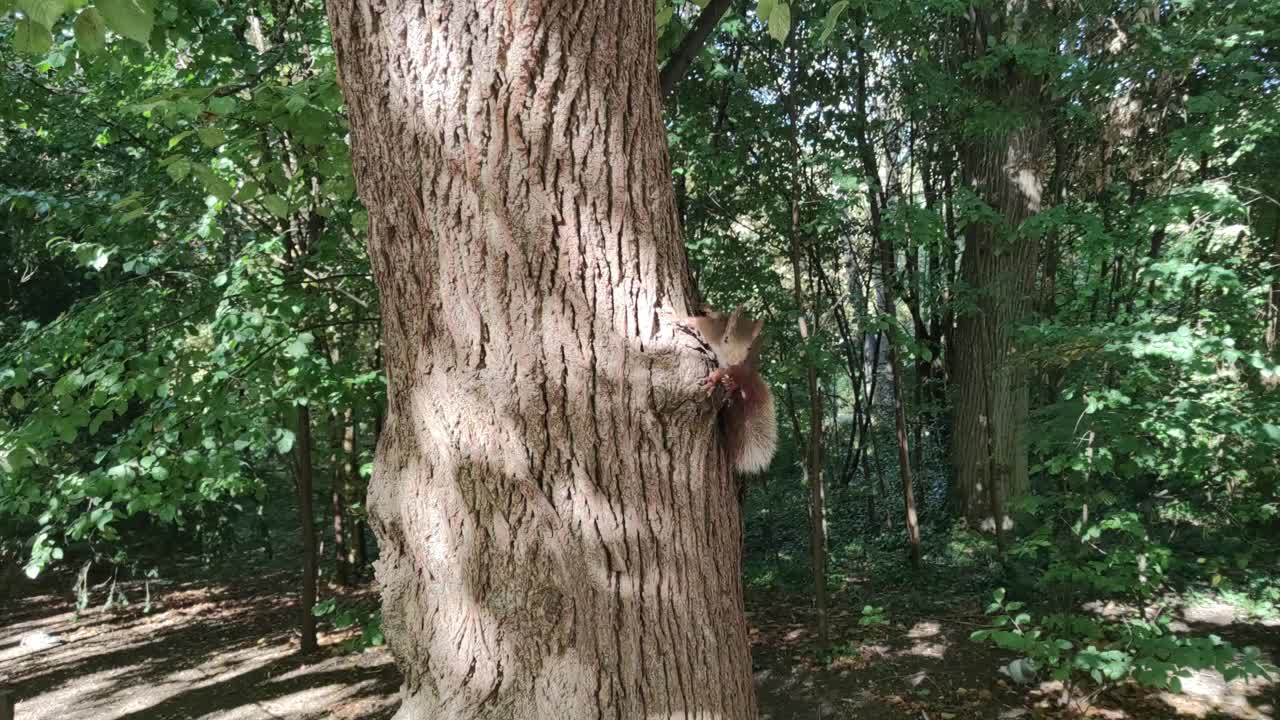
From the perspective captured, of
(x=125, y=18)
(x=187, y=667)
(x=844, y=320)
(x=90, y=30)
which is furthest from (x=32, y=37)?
(x=844, y=320)

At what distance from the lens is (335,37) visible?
139cm

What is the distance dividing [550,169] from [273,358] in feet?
12.6

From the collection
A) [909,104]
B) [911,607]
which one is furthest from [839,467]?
[909,104]

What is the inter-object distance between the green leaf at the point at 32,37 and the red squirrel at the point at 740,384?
65.8 inches

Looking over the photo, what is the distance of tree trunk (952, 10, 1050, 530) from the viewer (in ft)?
24.1

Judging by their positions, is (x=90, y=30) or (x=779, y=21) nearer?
(x=90, y=30)

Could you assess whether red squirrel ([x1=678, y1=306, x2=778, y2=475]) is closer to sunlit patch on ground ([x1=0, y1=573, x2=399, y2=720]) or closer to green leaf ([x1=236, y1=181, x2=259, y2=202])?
green leaf ([x1=236, y1=181, x2=259, y2=202])

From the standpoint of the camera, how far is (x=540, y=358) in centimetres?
129

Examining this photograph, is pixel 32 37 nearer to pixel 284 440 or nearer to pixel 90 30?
pixel 90 30

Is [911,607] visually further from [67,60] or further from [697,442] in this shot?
[67,60]

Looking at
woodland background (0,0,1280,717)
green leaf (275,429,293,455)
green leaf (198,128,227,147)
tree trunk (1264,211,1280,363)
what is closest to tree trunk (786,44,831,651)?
woodland background (0,0,1280,717)

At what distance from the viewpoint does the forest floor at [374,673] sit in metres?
5.02

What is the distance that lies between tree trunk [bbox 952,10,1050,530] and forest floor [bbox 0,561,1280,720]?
1.78 meters

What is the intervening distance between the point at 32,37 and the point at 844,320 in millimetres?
8670
